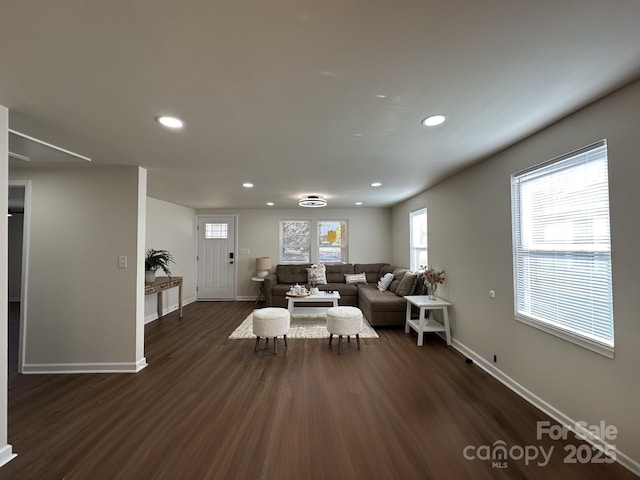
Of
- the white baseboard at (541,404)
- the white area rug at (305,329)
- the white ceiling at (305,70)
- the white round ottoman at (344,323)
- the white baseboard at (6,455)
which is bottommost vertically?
the white baseboard at (6,455)

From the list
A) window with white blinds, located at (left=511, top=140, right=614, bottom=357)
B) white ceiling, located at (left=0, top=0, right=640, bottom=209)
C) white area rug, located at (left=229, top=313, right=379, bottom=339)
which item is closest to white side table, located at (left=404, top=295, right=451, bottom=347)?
white area rug, located at (left=229, top=313, right=379, bottom=339)

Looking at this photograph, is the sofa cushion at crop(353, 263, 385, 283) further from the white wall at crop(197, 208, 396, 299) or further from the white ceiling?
the white ceiling

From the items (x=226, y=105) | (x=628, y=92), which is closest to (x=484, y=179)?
(x=628, y=92)

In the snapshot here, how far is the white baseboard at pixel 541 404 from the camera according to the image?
1591 mm

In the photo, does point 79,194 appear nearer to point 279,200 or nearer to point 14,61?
point 14,61

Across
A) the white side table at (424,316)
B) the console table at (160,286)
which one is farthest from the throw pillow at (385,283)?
the console table at (160,286)

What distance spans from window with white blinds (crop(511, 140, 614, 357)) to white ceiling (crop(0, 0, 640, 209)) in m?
0.47

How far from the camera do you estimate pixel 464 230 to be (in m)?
3.32

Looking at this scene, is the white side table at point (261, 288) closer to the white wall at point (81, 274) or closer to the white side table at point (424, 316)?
the white wall at point (81, 274)

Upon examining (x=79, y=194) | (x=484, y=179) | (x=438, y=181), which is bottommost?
(x=79, y=194)

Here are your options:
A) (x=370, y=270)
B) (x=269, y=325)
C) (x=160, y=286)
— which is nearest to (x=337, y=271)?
(x=370, y=270)

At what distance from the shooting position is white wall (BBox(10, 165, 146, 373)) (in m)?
2.86

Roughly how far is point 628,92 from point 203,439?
3666 millimetres

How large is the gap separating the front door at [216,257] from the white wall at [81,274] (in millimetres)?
3538
